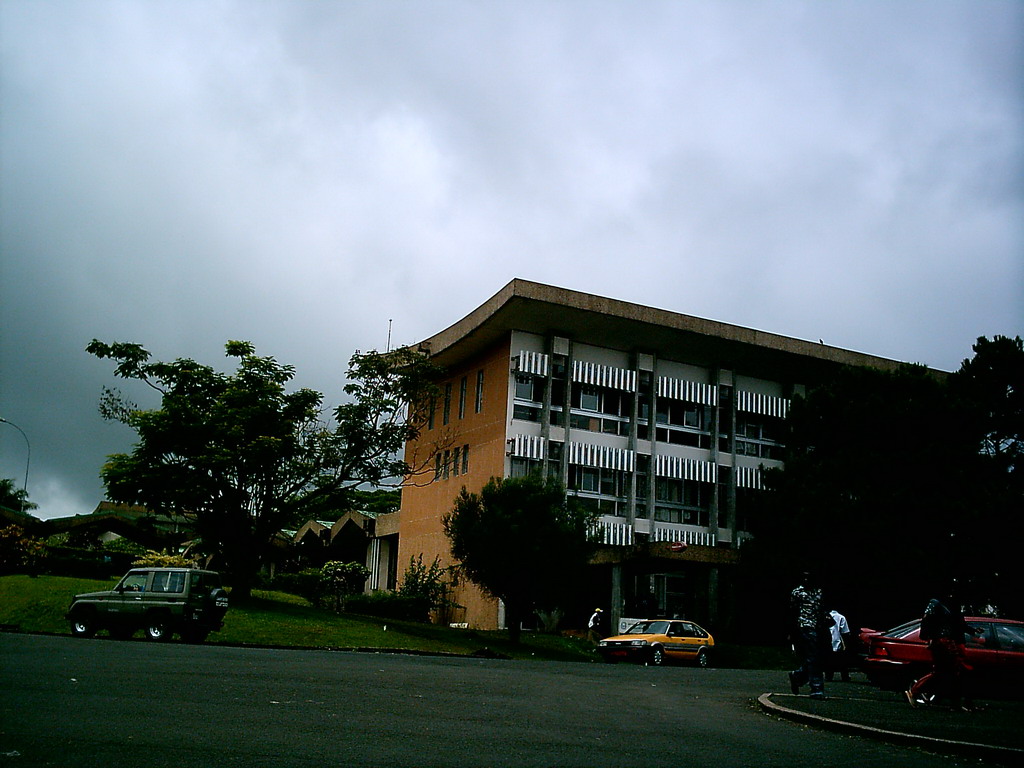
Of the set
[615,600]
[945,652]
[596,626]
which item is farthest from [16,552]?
[945,652]

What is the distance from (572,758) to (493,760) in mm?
720

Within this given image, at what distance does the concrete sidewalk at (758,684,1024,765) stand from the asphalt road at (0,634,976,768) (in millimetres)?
308

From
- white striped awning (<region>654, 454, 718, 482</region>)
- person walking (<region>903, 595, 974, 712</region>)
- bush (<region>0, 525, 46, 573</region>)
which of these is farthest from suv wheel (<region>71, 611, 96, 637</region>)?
white striped awning (<region>654, 454, 718, 482</region>)

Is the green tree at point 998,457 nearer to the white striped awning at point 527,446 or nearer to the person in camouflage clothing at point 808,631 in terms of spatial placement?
the white striped awning at point 527,446

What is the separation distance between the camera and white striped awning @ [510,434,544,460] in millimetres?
43812

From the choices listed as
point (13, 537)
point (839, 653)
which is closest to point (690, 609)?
point (839, 653)

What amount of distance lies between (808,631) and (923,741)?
532 cm

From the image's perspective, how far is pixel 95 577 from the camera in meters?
41.7

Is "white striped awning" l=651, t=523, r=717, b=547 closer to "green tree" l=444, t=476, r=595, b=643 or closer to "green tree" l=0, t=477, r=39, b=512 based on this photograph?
"green tree" l=444, t=476, r=595, b=643

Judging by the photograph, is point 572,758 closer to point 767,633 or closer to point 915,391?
point 915,391

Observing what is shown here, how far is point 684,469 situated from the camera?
158ft

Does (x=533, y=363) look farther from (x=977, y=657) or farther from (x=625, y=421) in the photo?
(x=977, y=657)

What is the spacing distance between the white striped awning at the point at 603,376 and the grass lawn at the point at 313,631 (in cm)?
1288

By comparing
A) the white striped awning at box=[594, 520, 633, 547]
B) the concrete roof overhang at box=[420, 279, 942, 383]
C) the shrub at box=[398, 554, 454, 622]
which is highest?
the concrete roof overhang at box=[420, 279, 942, 383]
